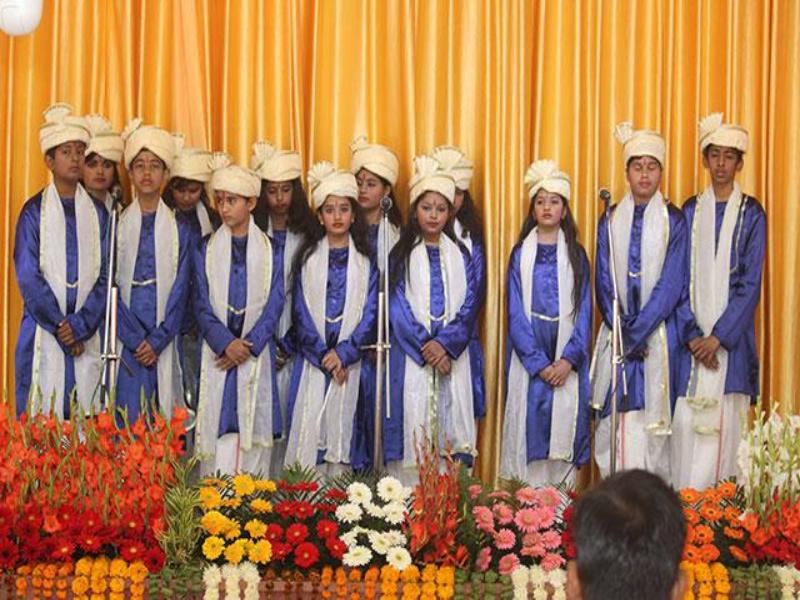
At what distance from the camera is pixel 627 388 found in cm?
750

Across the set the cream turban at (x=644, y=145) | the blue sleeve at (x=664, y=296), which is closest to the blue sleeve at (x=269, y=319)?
the blue sleeve at (x=664, y=296)

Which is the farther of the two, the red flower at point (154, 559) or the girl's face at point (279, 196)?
the girl's face at point (279, 196)

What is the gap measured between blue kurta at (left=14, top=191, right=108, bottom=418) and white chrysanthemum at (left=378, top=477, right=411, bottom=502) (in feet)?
8.98

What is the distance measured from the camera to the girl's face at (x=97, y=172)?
25.2ft

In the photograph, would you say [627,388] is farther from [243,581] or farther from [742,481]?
[243,581]

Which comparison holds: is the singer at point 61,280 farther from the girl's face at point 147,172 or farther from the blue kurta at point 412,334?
the blue kurta at point 412,334

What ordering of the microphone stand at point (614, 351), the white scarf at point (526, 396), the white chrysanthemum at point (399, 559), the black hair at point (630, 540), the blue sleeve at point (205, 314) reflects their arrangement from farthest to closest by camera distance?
the white scarf at point (526, 396) < the blue sleeve at point (205, 314) < the microphone stand at point (614, 351) < the white chrysanthemum at point (399, 559) < the black hair at point (630, 540)

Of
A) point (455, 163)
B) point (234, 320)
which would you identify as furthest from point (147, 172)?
point (455, 163)

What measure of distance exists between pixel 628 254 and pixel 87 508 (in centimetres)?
355

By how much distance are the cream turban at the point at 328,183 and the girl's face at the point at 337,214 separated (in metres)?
0.03

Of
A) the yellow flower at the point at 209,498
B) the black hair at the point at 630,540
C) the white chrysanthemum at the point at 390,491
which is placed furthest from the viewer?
the white chrysanthemum at the point at 390,491

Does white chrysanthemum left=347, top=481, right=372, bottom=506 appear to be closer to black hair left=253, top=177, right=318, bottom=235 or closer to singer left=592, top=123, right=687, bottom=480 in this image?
singer left=592, top=123, right=687, bottom=480

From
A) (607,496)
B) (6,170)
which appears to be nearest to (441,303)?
(6,170)

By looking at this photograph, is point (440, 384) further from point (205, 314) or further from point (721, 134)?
point (721, 134)
